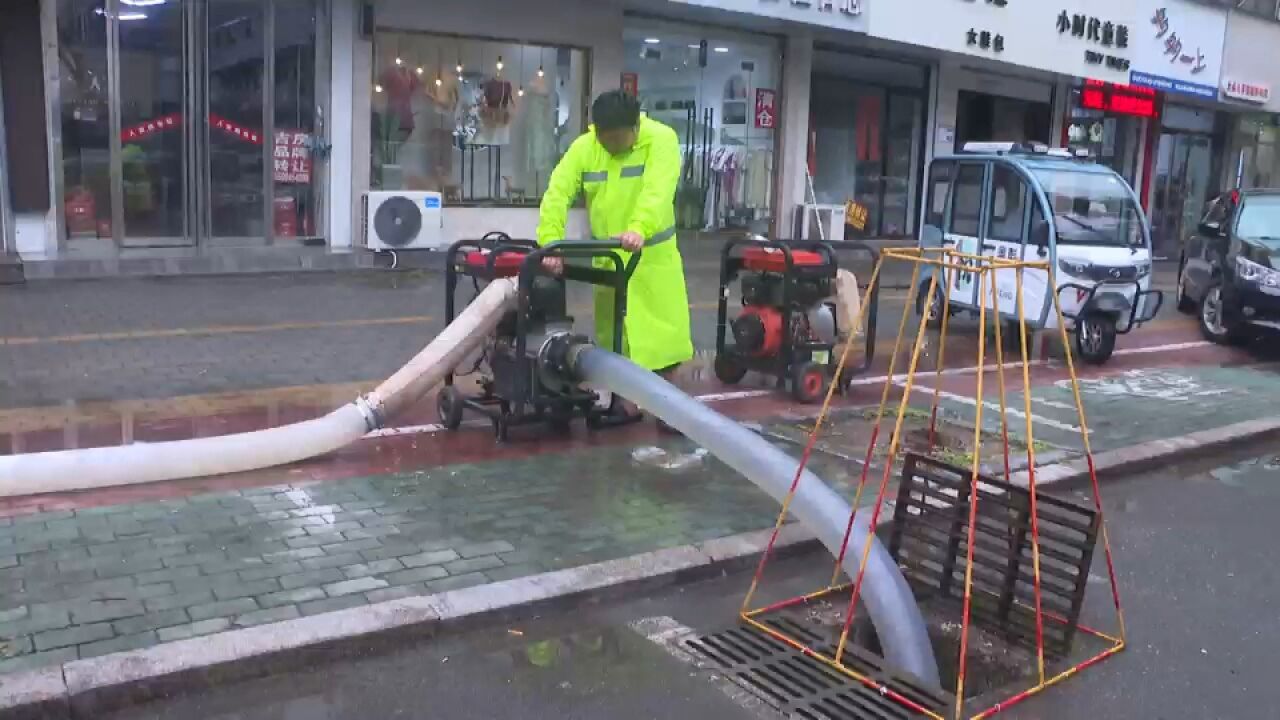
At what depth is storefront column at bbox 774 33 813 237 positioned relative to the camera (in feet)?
63.9

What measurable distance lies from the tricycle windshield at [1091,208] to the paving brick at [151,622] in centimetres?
870

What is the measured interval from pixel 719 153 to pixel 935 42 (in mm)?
4016

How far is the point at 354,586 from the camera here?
449 cm

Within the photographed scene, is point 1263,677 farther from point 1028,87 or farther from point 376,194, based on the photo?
point 1028,87

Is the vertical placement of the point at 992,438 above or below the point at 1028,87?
below

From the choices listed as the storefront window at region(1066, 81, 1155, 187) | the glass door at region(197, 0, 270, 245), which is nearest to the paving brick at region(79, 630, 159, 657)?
the glass door at region(197, 0, 270, 245)

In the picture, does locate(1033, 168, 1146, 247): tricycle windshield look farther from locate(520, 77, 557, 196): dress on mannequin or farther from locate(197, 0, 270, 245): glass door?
locate(197, 0, 270, 245): glass door

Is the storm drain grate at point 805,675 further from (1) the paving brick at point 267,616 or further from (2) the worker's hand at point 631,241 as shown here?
(2) the worker's hand at point 631,241

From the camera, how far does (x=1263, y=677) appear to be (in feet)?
14.0

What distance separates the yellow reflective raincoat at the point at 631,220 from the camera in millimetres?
6836

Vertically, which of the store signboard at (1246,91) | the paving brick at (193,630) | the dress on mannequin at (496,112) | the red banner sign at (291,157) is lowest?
the paving brick at (193,630)

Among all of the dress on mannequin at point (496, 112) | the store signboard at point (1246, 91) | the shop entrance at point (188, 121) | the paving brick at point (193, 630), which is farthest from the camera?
the store signboard at point (1246, 91)

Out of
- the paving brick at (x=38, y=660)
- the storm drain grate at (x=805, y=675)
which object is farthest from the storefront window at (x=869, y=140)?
the paving brick at (x=38, y=660)

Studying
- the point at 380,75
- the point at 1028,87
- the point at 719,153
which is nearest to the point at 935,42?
the point at 719,153
